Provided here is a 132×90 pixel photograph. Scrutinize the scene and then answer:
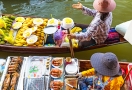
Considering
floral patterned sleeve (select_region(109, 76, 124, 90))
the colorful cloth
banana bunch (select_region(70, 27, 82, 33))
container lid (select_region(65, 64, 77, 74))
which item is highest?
banana bunch (select_region(70, 27, 82, 33))

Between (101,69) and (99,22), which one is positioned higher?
(99,22)

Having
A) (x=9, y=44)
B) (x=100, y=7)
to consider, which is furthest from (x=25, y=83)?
(x=100, y=7)

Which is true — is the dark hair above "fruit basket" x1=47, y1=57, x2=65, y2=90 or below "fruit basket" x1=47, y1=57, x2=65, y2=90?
above

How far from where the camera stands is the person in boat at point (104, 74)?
3.45 meters

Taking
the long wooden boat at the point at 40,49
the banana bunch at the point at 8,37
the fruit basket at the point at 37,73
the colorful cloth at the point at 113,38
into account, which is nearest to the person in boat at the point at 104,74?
the fruit basket at the point at 37,73

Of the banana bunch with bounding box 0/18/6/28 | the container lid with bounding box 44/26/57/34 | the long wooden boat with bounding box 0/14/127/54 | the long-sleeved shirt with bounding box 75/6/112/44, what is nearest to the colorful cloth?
the long wooden boat with bounding box 0/14/127/54

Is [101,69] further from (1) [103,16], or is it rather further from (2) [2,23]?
(2) [2,23]

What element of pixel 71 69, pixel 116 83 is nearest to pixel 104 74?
pixel 116 83

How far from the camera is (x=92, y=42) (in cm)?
483

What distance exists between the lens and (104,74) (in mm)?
3521

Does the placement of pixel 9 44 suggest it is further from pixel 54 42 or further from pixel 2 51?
pixel 54 42

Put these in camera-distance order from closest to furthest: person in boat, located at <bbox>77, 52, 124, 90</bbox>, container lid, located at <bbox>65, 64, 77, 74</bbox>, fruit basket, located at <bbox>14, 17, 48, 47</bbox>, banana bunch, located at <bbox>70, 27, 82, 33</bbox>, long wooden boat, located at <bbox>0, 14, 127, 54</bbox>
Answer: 1. person in boat, located at <bbox>77, 52, 124, 90</bbox>
2. container lid, located at <bbox>65, 64, 77, 74</bbox>
3. long wooden boat, located at <bbox>0, 14, 127, 54</bbox>
4. fruit basket, located at <bbox>14, 17, 48, 47</bbox>
5. banana bunch, located at <bbox>70, 27, 82, 33</bbox>

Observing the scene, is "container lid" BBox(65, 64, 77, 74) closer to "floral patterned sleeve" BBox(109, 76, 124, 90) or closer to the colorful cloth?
"floral patterned sleeve" BBox(109, 76, 124, 90)

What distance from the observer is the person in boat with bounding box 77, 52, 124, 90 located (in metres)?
3.45
